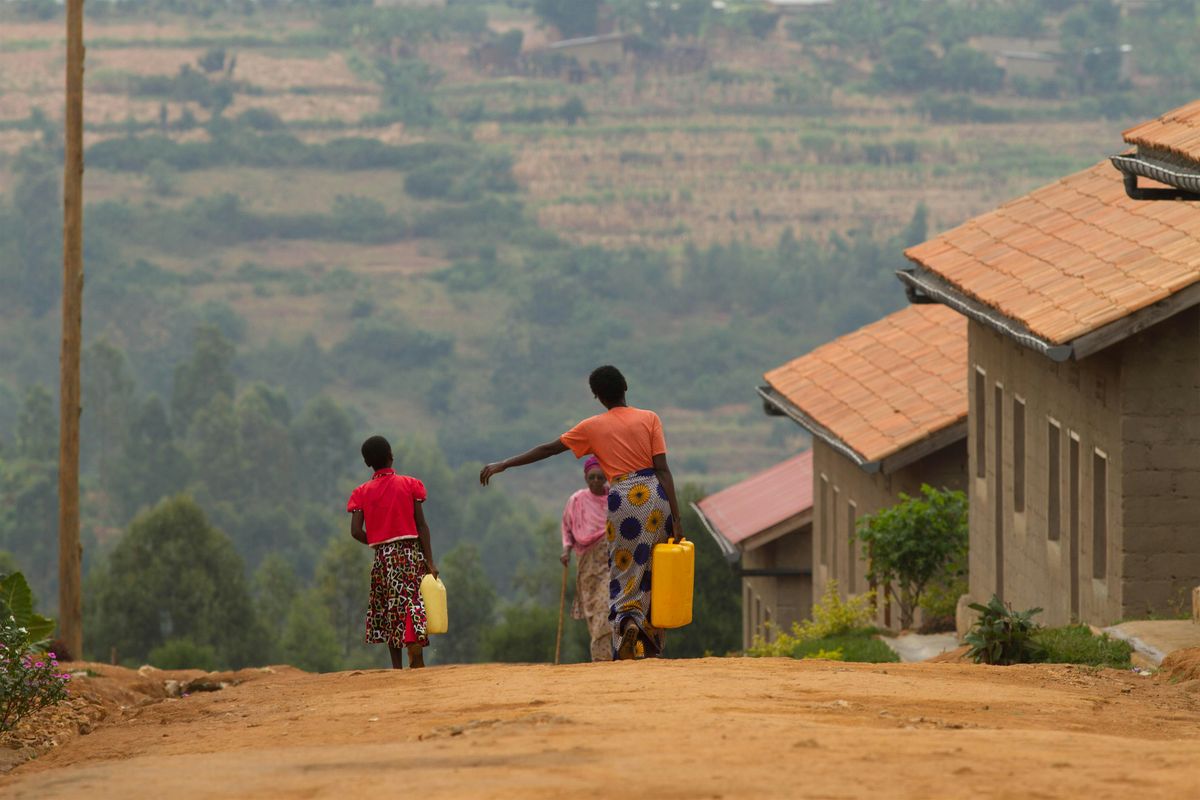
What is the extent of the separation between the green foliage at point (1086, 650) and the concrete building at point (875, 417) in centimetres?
980

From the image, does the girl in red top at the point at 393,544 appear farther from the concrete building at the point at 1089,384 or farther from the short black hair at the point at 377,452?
the concrete building at the point at 1089,384

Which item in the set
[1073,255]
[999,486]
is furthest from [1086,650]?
[999,486]

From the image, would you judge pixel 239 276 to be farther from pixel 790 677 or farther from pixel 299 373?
pixel 790 677

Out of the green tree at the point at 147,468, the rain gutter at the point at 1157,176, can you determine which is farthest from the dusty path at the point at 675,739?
the green tree at the point at 147,468

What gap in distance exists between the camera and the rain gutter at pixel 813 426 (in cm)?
2383

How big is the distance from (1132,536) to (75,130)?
1088 cm

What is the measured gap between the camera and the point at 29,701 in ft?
37.5

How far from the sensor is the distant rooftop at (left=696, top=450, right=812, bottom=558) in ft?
110

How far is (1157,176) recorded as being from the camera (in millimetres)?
14742

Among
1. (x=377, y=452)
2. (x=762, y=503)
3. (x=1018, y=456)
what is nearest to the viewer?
(x=377, y=452)

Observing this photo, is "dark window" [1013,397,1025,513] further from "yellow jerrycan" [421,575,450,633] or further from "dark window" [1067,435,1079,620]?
"yellow jerrycan" [421,575,450,633]

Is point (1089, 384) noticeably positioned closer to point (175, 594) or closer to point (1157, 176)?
point (1157, 176)

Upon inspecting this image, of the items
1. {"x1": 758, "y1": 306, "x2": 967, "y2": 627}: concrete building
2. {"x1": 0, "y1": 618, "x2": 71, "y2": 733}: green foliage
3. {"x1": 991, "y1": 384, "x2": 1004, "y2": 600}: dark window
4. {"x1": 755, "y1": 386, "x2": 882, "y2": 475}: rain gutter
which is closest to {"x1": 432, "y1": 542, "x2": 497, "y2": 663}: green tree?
{"x1": 758, "y1": 306, "x2": 967, "y2": 627}: concrete building

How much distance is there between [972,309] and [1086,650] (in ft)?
21.4
